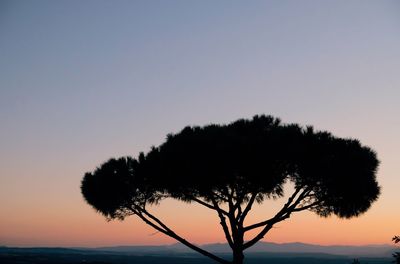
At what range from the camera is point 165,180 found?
17875 mm

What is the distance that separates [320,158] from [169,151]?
18.0 feet

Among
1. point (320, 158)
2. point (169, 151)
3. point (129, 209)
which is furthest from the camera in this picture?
point (129, 209)

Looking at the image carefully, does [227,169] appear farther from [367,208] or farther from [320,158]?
[367,208]

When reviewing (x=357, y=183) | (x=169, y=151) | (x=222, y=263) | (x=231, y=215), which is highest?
(x=169, y=151)

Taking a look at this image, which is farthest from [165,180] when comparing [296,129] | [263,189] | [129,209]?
[296,129]

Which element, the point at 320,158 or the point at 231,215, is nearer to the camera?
the point at 320,158

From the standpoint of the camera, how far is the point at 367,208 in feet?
57.1

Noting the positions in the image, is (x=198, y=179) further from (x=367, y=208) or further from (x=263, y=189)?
(x=367, y=208)

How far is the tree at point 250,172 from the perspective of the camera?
651 inches

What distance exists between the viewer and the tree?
16547 mm

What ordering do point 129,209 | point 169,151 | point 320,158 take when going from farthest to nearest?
point 129,209, point 169,151, point 320,158

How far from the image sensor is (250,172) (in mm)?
16656

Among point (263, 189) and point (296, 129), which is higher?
point (296, 129)

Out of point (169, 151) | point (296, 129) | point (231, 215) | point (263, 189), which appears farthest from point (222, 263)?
point (296, 129)
